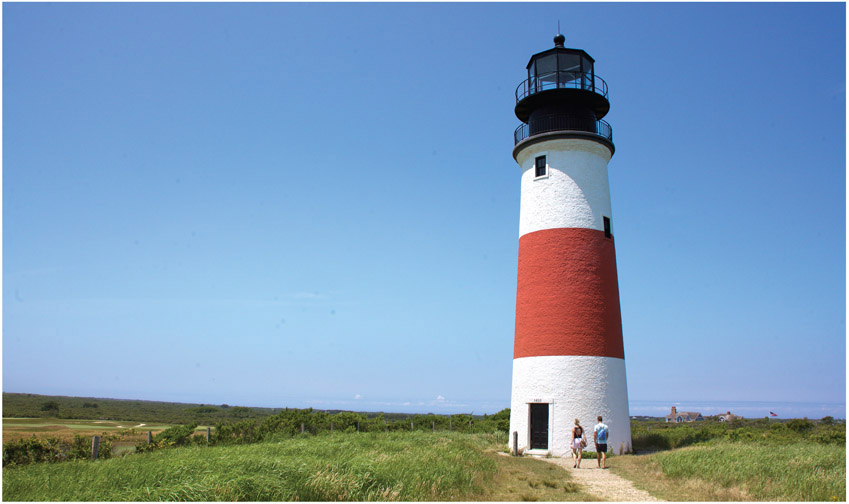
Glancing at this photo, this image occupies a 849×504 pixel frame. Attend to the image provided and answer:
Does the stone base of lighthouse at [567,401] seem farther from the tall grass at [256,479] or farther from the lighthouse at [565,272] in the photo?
the tall grass at [256,479]

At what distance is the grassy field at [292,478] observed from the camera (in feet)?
29.7

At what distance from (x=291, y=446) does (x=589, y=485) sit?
751 centimetres

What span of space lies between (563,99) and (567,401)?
450 inches

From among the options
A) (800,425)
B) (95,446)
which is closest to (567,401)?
(800,425)

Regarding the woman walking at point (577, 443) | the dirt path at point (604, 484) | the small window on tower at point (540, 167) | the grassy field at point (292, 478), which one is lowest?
the dirt path at point (604, 484)

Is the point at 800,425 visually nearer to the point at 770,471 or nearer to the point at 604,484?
the point at 770,471

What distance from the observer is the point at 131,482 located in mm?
9320

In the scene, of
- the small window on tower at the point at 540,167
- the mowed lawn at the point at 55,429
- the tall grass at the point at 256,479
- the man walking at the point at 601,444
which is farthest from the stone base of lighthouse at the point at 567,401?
the mowed lawn at the point at 55,429

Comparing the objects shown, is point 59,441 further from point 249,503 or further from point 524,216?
point 524,216

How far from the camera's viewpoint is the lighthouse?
1938cm

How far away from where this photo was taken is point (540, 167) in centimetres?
2192

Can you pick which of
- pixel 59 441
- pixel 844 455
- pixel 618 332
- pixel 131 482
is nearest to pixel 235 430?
pixel 59 441

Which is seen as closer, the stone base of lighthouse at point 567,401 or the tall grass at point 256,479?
the tall grass at point 256,479

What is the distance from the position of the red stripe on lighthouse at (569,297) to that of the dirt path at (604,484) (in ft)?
13.3
